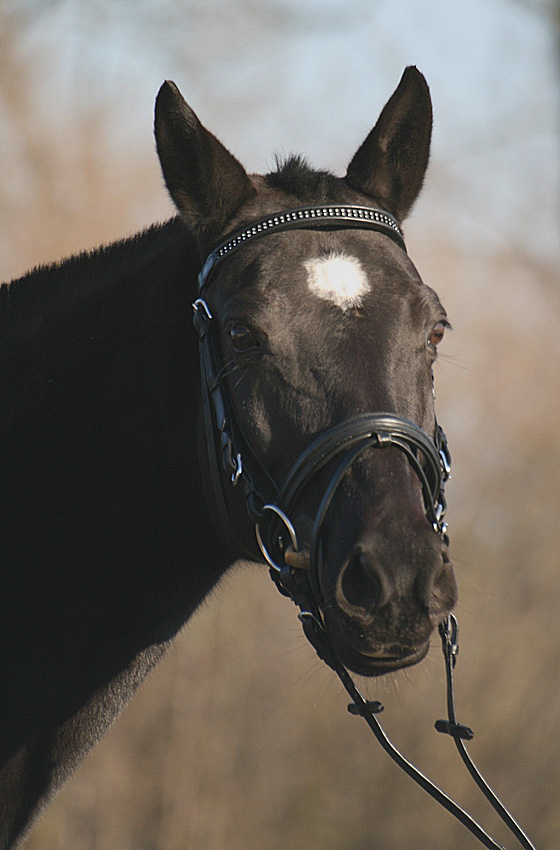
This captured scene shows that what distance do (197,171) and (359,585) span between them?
1.64 metres

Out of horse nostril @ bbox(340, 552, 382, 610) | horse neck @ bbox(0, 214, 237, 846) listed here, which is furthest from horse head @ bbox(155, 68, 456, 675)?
horse neck @ bbox(0, 214, 237, 846)

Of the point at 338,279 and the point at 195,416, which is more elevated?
the point at 338,279

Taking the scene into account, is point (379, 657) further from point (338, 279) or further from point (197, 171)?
point (197, 171)

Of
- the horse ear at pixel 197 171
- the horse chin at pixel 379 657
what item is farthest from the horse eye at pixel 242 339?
the horse chin at pixel 379 657

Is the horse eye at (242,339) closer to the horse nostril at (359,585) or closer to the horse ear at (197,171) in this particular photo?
the horse ear at (197,171)

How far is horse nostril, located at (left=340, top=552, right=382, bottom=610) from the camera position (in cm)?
229

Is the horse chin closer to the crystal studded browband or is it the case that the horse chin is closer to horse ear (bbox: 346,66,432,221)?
the crystal studded browband

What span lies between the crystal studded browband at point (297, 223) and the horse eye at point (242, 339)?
1.02 feet

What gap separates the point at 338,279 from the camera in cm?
274

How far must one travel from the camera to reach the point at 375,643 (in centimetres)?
235

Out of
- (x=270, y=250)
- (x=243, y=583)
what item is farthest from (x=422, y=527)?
(x=243, y=583)

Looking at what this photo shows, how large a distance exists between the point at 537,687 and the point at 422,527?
29.0 ft

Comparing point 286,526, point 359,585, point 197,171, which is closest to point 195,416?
point 286,526

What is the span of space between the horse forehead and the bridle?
0.62 feet
